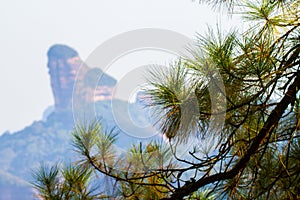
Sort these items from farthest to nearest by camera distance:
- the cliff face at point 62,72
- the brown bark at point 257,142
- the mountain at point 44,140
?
the cliff face at point 62,72 < the mountain at point 44,140 < the brown bark at point 257,142

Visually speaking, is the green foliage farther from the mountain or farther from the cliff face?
the cliff face

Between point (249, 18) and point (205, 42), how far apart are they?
15 centimetres

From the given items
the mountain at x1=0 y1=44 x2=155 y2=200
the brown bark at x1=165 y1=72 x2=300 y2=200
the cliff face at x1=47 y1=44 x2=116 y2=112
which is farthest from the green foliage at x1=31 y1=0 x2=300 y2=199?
the cliff face at x1=47 y1=44 x2=116 y2=112

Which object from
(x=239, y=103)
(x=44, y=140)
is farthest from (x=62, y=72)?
(x=239, y=103)

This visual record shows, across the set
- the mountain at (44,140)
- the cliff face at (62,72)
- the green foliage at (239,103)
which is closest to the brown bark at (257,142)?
the green foliage at (239,103)

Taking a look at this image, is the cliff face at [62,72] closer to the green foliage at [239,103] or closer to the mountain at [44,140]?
the mountain at [44,140]

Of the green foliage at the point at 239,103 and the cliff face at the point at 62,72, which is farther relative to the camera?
the cliff face at the point at 62,72

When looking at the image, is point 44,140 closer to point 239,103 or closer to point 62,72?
point 62,72

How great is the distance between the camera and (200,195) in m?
1.58

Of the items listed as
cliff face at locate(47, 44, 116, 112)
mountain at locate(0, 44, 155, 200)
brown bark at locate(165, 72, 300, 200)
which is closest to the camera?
brown bark at locate(165, 72, 300, 200)

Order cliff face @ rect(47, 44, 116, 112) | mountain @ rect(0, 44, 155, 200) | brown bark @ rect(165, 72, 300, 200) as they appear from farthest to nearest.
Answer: cliff face @ rect(47, 44, 116, 112)
mountain @ rect(0, 44, 155, 200)
brown bark @ rect(165, 72, 300, 200)

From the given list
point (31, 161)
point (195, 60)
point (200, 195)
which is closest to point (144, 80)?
point (195, 60)

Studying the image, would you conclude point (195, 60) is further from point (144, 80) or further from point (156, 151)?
point (156, 151)

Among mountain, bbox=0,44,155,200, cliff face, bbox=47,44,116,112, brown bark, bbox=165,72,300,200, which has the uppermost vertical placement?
cliff face, bbox=47,44,116,112
